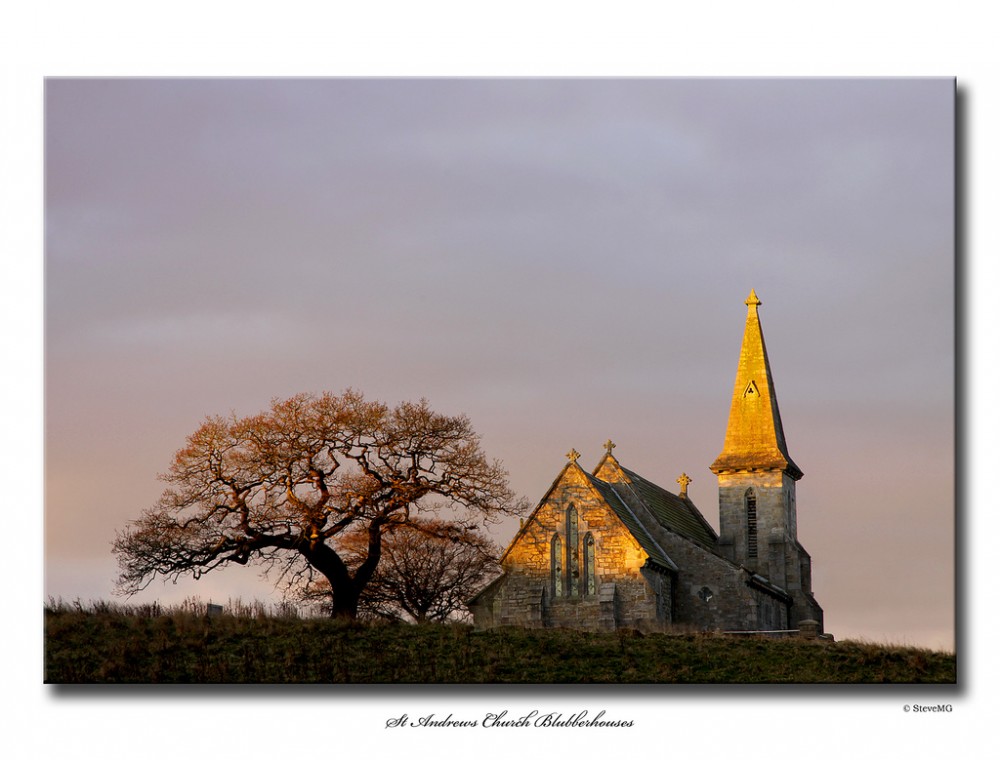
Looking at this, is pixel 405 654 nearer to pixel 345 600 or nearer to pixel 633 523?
pixel 345 600

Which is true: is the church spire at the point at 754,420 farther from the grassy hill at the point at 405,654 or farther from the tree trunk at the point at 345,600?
the tree trunk at the point at 345,600

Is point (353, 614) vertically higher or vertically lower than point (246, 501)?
lower

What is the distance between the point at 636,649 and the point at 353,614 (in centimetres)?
809

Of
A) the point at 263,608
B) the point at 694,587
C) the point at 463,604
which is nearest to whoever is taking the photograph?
the point at 263,608

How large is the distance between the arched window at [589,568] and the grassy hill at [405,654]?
797 cm

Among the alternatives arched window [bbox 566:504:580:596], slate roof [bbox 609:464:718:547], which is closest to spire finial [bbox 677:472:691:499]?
slate roof [bbox 609:464:718:547]

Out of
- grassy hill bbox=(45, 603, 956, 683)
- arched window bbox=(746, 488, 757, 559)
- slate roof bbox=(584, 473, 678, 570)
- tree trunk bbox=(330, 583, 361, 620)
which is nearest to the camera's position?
grassy hill bbox=(45, 603, 956, 683)

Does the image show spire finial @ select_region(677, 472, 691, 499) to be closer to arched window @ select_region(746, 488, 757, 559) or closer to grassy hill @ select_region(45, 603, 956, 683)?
arched window @ select_region(746, 488, 757, 559)

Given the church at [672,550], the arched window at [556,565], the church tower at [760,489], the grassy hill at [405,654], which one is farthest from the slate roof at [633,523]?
the grassy hill at [405,654]

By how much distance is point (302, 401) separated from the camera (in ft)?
117

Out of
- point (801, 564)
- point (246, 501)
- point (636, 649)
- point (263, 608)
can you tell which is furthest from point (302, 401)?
point (801, 564)

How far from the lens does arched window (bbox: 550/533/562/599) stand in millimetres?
42688

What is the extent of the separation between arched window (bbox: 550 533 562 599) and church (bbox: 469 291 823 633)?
30mm

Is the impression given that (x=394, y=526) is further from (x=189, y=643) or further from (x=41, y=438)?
(x=41, y=438)
